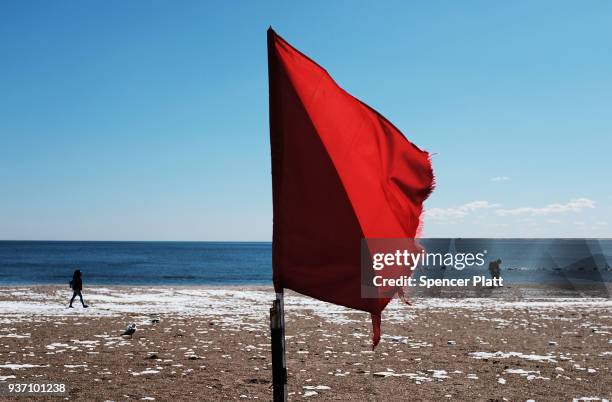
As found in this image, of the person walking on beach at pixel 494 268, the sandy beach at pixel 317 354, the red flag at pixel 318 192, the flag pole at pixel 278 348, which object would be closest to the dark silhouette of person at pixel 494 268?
the person walking on beach at pixel 494 268

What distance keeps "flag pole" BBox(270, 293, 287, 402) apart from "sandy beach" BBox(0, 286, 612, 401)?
16.1ft

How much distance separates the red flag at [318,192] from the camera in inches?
181

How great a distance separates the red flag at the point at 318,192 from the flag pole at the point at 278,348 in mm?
192

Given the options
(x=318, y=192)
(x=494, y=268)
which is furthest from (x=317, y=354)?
(x=494, y=268)

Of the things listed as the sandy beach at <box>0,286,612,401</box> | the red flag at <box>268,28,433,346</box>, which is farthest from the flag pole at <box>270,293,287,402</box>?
the sandy beach at <box>0,286,612,401</box>

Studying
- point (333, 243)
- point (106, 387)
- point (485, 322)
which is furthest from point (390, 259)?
point (485, 322)

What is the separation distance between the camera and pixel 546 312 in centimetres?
→ 2286

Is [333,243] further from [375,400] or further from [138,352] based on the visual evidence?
[138,352]

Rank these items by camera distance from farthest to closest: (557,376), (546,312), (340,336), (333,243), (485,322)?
(546,312), (485,322), (340,336), (557,376), (333,243)

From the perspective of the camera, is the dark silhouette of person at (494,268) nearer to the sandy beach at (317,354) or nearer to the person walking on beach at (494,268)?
the person walking on beach at (494,268)

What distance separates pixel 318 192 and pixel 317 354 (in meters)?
9.32

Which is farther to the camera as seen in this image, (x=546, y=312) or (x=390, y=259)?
(x=546, y=312)

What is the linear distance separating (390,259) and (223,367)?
8003mm

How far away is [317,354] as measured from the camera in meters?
13.2
